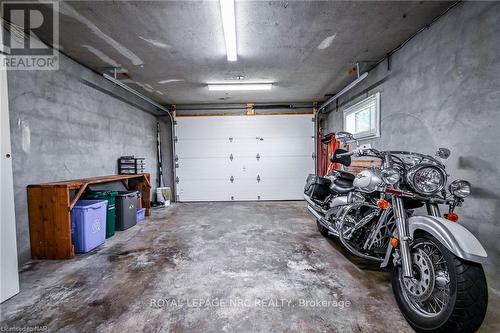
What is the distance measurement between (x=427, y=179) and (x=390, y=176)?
Result: 0.21 meters

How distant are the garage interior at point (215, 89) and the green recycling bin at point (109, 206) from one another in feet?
0.33

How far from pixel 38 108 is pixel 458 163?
4.72 meters

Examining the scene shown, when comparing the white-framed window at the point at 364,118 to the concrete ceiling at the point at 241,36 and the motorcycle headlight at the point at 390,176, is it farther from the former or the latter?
the motorcycle headlight at the point at 390,176

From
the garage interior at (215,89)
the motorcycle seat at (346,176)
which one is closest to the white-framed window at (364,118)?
the garage interior at (215,89)

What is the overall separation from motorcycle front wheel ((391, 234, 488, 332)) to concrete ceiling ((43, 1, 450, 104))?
2279mm

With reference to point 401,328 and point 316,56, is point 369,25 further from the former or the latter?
point 401,328

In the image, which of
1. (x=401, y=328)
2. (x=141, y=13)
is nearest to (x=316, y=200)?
(x=401, y=328)

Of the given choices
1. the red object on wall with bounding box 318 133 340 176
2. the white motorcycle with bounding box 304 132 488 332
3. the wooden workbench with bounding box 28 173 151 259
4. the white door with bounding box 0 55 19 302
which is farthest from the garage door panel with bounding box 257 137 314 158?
the white door with bounding box 0 55 19 302

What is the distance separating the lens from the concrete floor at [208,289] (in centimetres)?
148

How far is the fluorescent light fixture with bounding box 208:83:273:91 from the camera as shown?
4.30m

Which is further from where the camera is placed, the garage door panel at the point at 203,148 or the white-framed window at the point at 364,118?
the garage door panel at the point at 203,148

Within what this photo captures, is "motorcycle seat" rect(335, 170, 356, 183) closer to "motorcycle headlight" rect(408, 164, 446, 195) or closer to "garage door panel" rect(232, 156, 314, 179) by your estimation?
"motorcycle headlight" rect(408, 164, 446, 195)

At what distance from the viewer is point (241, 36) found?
2.59m

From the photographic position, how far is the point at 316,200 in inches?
122
